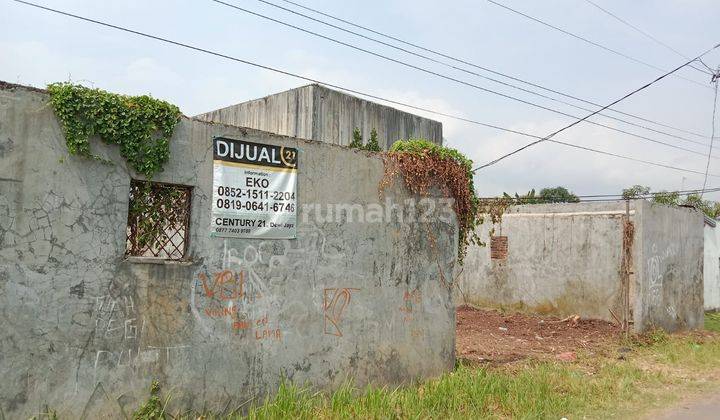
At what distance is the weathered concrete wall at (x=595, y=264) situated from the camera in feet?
40.9

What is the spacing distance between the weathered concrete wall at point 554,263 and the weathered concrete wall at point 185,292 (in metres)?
7.33

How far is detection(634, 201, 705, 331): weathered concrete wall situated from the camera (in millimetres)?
12227

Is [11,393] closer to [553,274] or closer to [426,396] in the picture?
[426,396]

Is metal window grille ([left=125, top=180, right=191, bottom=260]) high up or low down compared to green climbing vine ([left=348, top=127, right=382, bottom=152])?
down

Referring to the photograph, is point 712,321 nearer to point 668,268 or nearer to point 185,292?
point 668,268

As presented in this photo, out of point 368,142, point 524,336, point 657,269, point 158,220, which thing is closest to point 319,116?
point 368,142

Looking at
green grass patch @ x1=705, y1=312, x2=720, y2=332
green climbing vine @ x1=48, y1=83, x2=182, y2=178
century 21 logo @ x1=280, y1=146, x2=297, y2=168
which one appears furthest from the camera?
green grass patch @ x1=705, y1=312, x2=720, y2=332

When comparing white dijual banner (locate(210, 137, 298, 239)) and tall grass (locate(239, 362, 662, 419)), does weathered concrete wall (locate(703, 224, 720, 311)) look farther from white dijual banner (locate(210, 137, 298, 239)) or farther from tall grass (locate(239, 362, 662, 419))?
white dijual banner (locate(210, 137, 298, 239))

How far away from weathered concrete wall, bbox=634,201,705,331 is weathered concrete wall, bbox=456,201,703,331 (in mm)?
22

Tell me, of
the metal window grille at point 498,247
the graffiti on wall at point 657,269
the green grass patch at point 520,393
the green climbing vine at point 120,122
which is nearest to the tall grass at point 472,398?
the green grass patch at point 520,393

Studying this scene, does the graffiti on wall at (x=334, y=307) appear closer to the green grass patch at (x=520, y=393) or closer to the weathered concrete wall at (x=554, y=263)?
the green grass patch at (x=520, y=393)

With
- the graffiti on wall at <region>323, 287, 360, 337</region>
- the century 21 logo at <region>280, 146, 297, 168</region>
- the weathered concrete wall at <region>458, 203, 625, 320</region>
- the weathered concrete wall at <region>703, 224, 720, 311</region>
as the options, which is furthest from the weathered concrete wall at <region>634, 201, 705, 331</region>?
the century 21 logo at <region>280, 146, 297, 168</region>

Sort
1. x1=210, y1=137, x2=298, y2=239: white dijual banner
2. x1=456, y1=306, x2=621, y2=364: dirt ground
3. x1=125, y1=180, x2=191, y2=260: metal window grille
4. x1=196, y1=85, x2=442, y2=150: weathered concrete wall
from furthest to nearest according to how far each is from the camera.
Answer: x1=196, y1=85, x2=442, y2=150: weathered concrete wall < x1=456, y1=306, x2=621, y2=364: dirt ground < x1=210, y1=137, x2=298, y2=239: white dijual banner < x1=125, y1=180, x2=191, y2=260: metal window grille

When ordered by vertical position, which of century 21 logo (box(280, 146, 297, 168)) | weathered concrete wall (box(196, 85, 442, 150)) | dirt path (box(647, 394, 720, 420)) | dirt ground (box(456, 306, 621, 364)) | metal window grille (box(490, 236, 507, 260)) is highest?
weathered concrete wall (box(196, 85, 442, 150))
